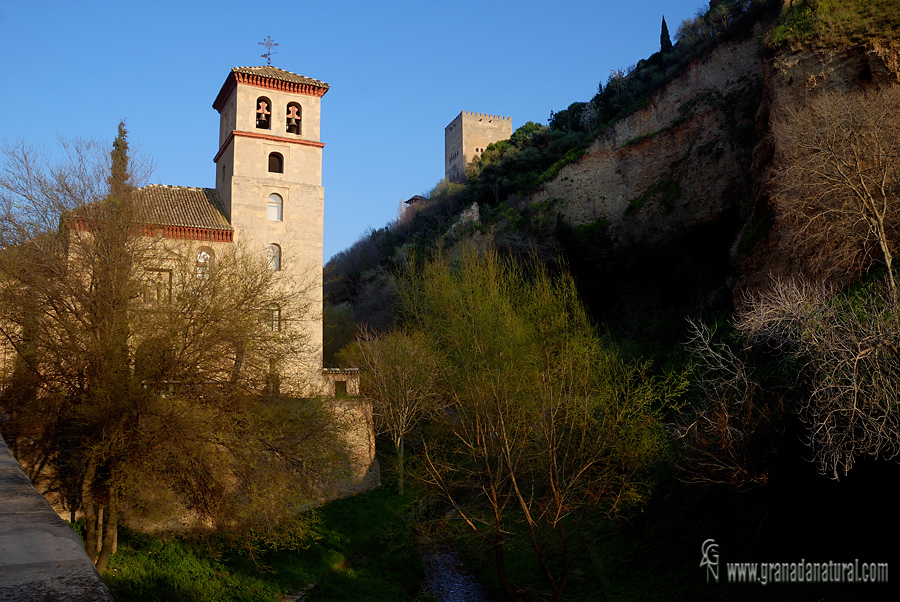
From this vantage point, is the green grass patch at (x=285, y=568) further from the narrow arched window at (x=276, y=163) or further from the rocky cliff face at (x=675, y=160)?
the rocky cliff face at (x=675, y=160)

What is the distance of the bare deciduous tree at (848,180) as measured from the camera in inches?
514

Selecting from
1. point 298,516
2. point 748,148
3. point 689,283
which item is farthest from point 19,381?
point 748,148

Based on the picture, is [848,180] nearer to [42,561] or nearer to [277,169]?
[42,561]

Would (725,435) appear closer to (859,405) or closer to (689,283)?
(859,405)

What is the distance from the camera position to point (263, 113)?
23.0m

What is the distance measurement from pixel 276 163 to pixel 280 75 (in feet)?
10.4

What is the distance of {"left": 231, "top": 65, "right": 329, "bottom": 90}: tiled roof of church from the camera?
22.6 meters

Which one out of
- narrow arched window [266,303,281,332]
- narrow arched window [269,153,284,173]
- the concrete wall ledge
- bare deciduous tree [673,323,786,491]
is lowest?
bare deciduous tree [673,323,786,491]

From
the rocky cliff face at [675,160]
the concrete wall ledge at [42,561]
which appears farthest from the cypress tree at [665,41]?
the concrete wall ledge at [42,561]

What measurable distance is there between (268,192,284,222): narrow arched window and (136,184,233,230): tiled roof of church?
1.54 metres

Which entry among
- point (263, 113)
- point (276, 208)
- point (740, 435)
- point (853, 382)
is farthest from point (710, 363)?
point (263, 113)

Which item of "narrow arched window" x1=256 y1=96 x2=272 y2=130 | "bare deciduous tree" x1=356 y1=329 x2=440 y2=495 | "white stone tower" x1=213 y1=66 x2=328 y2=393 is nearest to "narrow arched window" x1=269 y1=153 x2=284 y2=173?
"white stone tower" x1=213 y1=66 x2=328 y2=393

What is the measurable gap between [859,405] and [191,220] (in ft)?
62.4

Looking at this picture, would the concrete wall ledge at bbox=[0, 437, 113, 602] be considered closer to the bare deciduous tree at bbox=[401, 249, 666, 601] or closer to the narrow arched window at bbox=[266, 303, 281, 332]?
the bare deciduous tree at bbox=[401, 249, 666, 601]
